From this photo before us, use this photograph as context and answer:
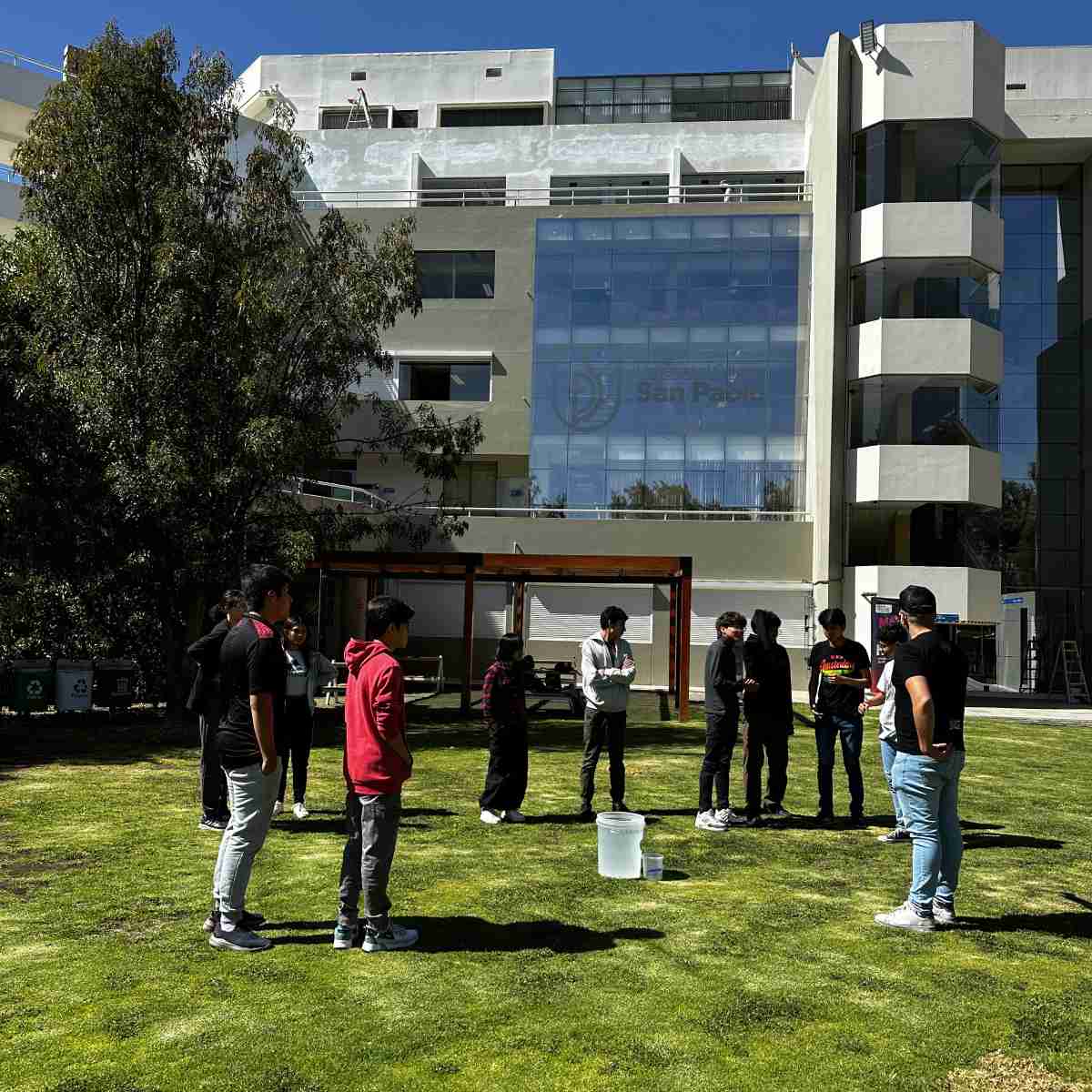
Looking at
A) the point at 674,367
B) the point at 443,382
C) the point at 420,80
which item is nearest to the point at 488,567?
the point at 674,367

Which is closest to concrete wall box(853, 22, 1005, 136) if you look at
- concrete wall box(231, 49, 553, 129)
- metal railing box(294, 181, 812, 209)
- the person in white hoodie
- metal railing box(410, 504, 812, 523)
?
metal railing box(294, 181, 812, 209)

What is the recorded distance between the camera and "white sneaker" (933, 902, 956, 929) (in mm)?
5887

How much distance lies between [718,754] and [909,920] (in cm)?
269

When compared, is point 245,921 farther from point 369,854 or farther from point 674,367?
point 674,367

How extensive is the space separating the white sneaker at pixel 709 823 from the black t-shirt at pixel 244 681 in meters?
4.41

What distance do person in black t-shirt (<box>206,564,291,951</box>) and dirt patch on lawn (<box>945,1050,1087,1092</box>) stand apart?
3163 mm

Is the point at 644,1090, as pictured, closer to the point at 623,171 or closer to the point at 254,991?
the point at 254,991

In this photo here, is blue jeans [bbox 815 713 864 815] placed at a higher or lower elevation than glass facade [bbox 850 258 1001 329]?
lower

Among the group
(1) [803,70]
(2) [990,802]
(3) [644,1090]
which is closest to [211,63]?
(2) [990,802]

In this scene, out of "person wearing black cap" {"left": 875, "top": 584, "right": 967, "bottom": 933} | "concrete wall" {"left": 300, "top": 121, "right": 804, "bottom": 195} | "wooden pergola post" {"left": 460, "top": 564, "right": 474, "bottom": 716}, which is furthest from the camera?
"concrete wall" {"left": 300, "top": 121, "right": 804, "bottom": 195}

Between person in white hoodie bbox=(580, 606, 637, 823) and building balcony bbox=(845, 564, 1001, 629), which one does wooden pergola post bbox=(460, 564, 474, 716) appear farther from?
building balcony bbox=(845, 564, 1001, 629)

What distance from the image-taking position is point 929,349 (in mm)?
26438

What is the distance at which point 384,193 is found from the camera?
35.7 metres

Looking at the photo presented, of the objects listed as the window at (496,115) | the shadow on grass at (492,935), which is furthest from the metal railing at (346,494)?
the shadow on grass at (492,935)
